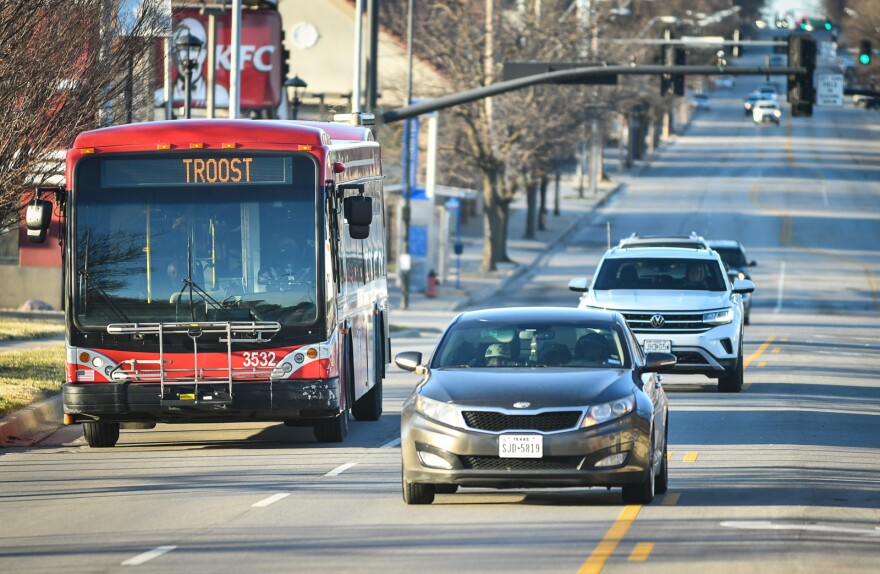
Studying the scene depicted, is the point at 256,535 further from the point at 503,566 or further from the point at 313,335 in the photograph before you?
the point at 313,335

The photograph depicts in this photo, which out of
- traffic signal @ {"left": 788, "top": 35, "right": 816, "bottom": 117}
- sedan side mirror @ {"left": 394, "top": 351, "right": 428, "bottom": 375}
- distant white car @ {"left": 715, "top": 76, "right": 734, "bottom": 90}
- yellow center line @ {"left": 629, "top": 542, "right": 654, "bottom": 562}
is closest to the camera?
yellow center line @ {"left": 629, "top": 542, "right": 654, "bottom": 562}

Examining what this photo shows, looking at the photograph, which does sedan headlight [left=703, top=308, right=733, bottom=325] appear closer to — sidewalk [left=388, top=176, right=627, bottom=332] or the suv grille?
the suv grille

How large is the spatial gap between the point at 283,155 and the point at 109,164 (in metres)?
1.65

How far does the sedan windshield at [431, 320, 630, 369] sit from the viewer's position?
13031mm

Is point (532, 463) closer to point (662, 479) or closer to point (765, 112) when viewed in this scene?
point (662, 479)

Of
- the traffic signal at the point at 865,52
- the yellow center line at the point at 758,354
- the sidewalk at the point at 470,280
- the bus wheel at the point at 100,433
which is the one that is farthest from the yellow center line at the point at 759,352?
the traffic signal at the point at 865,52

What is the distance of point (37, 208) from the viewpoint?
1574cm

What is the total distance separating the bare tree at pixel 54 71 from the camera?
61.1ft

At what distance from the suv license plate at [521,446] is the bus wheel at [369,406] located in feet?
24.0

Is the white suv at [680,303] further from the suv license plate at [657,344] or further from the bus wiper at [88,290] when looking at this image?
the bus wiper at [88,290]

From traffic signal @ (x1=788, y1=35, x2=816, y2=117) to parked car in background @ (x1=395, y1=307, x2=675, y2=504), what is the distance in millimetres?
24213

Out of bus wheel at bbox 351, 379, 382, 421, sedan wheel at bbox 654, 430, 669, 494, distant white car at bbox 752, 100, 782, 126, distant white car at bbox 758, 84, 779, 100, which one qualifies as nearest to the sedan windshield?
sedan wheel at bbox 654, 430, 669, 494

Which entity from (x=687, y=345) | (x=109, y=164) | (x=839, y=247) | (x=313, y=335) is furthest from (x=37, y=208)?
(x=839, y=247)

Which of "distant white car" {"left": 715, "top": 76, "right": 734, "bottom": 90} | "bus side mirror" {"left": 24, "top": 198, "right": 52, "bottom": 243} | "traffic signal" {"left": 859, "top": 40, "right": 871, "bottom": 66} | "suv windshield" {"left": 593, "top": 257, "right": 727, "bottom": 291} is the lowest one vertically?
"suv windshield" {"left": 593, "top": 257, "right": 727, "bottom": 291}
